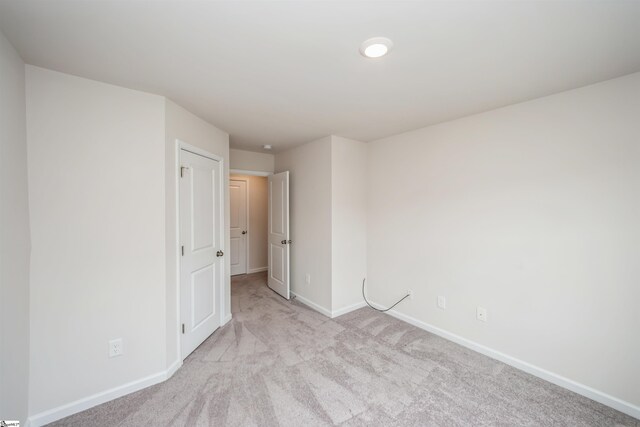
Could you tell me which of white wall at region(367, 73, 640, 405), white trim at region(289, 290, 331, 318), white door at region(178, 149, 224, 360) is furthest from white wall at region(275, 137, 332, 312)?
white door at region(178, 149, 224, 360)

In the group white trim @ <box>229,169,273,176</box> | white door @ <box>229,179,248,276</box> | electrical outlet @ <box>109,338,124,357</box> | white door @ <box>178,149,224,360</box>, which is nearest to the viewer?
electrical outlet @ <box>109,338,124,357</box>

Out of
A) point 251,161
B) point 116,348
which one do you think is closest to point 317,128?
point 251,161

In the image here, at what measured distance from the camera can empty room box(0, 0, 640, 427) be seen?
1.34 meters

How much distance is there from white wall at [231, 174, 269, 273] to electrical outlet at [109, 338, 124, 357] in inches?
142

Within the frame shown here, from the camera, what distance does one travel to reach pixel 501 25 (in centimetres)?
127

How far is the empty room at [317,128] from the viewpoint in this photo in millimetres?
1344

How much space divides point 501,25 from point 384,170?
2.15m

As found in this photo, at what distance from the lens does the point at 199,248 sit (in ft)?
8.55

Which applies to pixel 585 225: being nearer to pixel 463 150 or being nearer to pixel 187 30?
pixel 463 150

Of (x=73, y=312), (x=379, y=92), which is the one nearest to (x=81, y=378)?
(x=73, y=312)

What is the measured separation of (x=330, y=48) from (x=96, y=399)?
9.33 feet

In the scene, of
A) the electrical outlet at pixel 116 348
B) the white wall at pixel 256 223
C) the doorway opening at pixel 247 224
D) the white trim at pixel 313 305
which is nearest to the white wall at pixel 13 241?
the electrical outlet at pixel 116 348

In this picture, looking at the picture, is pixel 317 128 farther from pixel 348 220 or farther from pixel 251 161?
pixel 251 161

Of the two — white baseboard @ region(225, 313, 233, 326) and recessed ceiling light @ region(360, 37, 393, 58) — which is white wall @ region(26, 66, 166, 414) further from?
recessed ceiling light @ region(360, 37, 393, 58)
